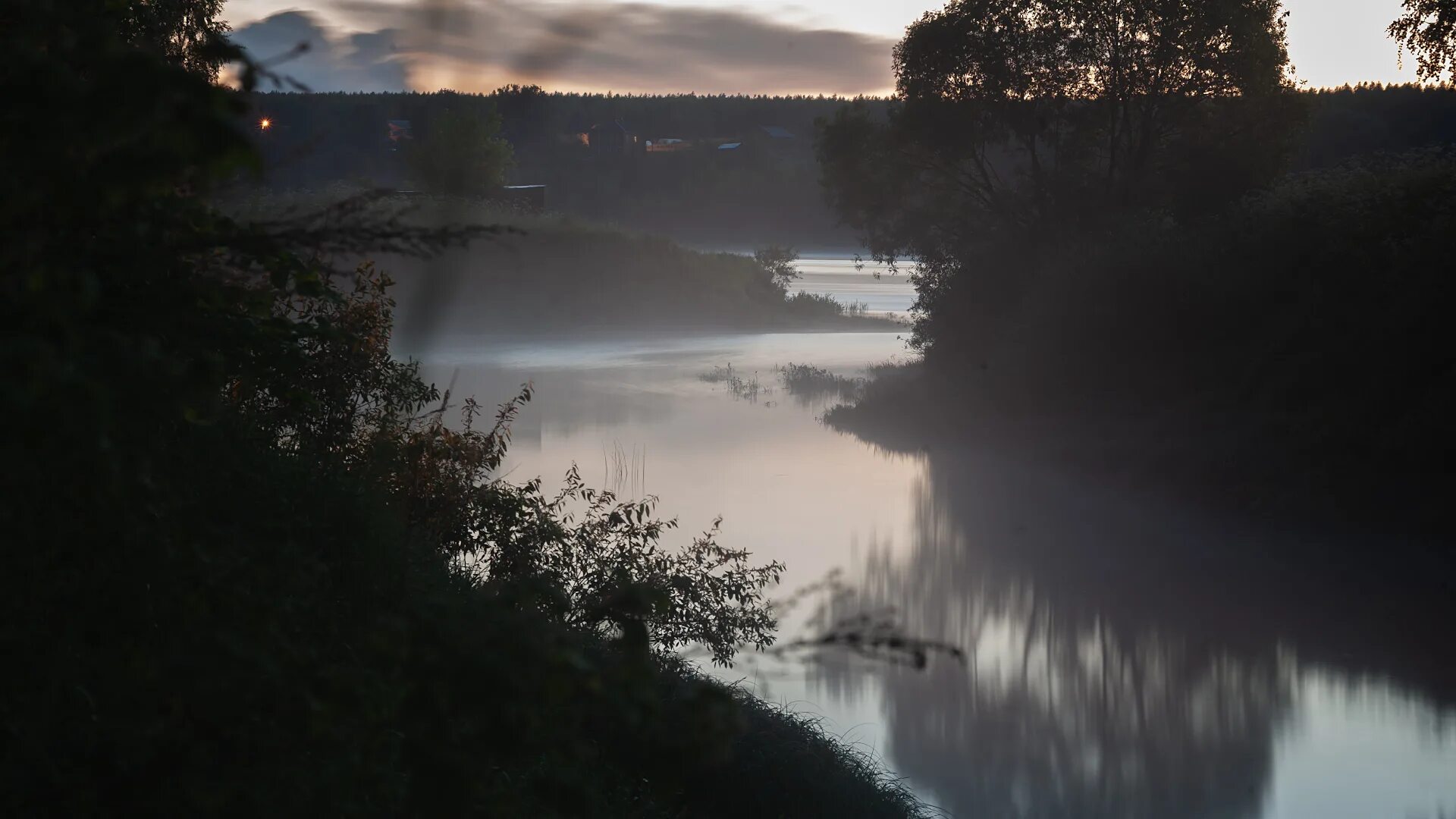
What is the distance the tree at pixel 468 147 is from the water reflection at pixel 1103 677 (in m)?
26.3

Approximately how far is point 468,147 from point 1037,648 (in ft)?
131

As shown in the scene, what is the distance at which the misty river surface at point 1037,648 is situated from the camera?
45.2 feet

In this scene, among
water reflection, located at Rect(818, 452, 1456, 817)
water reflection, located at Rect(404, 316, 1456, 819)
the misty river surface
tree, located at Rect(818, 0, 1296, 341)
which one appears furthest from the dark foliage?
tree, located at Rect(818, 0, 1296, 341)

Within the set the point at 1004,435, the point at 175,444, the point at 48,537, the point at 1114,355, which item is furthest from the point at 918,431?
the point at 48,537

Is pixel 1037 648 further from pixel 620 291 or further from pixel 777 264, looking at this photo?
pixel 777 264

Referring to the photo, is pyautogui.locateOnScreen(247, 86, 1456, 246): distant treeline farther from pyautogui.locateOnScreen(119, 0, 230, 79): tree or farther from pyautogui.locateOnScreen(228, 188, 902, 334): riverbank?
pyautogui.locateOnScreen(119, 0, 230, 79): tree

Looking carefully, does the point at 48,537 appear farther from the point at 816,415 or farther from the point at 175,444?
the point at 816,415

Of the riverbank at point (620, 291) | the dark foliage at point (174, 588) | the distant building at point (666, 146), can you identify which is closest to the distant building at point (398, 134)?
the riverbank at point (620, 291)

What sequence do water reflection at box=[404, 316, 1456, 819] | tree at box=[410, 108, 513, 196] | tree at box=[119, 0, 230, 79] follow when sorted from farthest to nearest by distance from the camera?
tree at box=[410, 108, 513, 196]
water reflection at box=[404, 316, 1456, 819]
tree at box=[119, 0, 230, 79]

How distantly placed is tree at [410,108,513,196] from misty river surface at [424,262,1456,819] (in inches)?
701

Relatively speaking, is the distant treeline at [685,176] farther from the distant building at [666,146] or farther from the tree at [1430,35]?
the tree at [1430,35]

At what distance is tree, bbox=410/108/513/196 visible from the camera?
150ft

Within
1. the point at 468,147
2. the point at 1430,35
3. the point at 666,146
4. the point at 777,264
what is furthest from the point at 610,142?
the point at 1430,35

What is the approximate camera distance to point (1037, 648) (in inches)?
709
